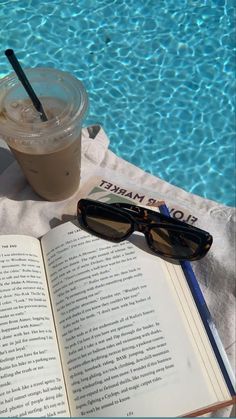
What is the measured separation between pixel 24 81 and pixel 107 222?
289 millimetres

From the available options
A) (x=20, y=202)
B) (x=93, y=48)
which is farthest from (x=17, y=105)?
(x=93, y=48)

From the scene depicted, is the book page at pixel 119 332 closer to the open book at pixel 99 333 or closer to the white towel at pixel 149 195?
the open book at pixel 99 333

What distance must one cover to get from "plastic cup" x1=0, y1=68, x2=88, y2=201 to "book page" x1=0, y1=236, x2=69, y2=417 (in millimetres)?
142

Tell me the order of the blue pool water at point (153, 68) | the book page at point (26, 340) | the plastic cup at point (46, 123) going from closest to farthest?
the book page at point (26, 340) < the plastic cup at point (46, 123) < the blue pool water at point (153, 68)

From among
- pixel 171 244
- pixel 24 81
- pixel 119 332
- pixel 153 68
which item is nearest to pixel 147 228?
pixel 171 244

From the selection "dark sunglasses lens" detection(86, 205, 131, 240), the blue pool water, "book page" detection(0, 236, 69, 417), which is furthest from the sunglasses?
the blue pool water

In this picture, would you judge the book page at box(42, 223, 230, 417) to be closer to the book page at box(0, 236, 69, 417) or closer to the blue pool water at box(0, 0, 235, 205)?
the book page at box(0, 236, 69, 417)

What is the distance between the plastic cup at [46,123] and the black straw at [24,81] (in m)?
0.02

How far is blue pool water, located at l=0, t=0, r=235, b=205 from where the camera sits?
146cm

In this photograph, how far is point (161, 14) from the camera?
5.78 feet

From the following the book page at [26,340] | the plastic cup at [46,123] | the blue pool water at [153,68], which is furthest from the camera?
the blue pool water at [153,68]

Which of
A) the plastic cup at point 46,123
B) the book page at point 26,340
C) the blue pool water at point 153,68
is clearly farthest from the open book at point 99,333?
the blue pool water at point 153,68

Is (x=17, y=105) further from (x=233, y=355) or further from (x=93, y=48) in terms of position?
(x=93, y=48)

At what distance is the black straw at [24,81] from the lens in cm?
86
